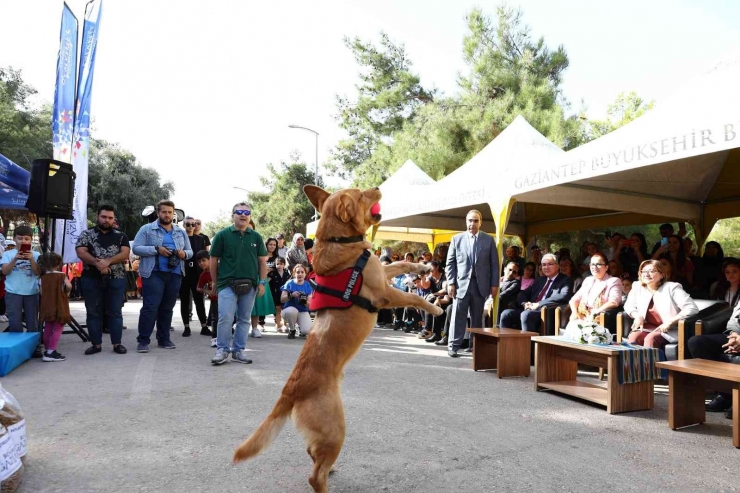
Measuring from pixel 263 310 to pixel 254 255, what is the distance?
3.13m

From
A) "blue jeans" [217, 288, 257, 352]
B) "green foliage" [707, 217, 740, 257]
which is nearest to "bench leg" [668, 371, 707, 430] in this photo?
"blue jeans" [217, 288, 257, 352]

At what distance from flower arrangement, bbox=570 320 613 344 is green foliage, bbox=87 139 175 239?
28686 mm

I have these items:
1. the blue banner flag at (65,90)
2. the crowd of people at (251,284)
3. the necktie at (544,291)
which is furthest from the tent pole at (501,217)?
the blue banner flag at (65,90)

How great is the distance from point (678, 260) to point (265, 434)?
23.9 feet

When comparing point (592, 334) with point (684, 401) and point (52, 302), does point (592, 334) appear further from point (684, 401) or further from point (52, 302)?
point (52, 302)

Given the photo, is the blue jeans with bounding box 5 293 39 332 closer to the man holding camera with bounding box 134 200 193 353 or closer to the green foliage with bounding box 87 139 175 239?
the man holding camera with bounding box 134 200 193 353

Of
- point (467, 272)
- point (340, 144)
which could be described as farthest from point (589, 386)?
point (340, 144)

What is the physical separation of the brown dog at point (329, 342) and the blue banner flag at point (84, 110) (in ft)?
23.6

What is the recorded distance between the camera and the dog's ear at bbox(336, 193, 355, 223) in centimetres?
257

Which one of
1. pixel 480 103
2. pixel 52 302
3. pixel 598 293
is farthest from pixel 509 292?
pixel 480 103

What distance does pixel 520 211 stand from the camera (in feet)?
36.9

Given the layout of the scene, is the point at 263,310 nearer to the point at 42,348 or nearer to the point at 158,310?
the point at 158,310

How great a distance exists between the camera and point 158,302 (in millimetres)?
6496

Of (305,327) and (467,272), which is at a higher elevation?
(467,272)
